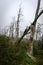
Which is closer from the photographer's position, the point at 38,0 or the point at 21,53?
the point at 21,53

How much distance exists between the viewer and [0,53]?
1050 centimetres

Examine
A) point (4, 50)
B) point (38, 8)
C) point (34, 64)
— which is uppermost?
point (38, 8)

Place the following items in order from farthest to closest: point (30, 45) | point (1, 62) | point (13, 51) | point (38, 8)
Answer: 1. point (38, 8)
2. point (30, 45)
3. point (13, 51)
4. point (1, 62)

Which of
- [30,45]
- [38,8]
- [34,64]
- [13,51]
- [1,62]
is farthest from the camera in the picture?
[38,8]

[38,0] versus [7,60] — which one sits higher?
[38,0]

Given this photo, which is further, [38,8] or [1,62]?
[38,8]

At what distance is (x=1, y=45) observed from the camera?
35.6 feet

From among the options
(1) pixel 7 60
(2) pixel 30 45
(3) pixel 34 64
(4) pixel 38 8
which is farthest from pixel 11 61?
(4) pixel 38 8

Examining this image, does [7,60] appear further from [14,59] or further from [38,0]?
[38,0]

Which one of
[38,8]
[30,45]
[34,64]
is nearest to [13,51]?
[34,64]

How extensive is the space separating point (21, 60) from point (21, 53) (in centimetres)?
39

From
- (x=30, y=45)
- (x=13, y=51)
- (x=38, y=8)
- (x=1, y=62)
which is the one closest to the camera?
(x=1, y=62)

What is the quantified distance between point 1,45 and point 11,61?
835 mm

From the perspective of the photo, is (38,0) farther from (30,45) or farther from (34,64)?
(34,64)
